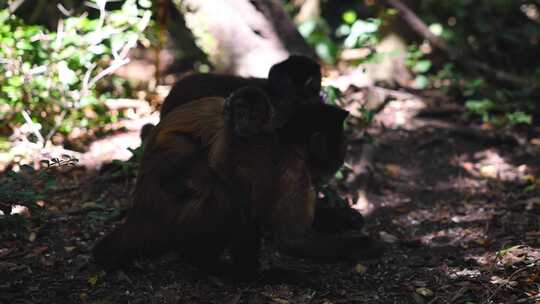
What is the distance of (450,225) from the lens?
549 cm

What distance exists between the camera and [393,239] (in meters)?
5.29

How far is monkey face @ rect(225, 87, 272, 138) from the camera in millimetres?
4195

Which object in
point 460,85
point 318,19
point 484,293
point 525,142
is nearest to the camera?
point 484,293

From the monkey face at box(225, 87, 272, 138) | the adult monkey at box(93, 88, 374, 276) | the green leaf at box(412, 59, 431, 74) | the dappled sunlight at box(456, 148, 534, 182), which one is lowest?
the dappled sunlight at box(456, 148, 534, 182)

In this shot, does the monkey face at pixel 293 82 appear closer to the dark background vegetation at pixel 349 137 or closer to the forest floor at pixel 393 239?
the dark background vegetation at pixel 349 137

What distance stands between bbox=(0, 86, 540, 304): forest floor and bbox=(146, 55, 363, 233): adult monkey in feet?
1.44

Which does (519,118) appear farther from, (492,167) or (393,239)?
(393,239)

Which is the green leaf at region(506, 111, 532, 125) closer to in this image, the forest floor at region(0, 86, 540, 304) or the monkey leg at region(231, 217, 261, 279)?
the forest floor at region(0, 86, 540, 304)

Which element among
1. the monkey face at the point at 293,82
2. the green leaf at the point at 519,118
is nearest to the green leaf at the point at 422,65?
the green leaf at the point at 519,118

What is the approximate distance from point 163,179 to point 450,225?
2.52 meters

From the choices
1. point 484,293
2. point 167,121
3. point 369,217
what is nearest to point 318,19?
point 369,217

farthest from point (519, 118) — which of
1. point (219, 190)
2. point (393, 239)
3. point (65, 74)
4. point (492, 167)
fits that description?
point (65, 74)

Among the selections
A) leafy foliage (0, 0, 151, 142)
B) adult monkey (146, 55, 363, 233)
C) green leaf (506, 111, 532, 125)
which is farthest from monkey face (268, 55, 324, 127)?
green leaf (506, 111, 532, 125)

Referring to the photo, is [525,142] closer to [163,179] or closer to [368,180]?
[368,180]
